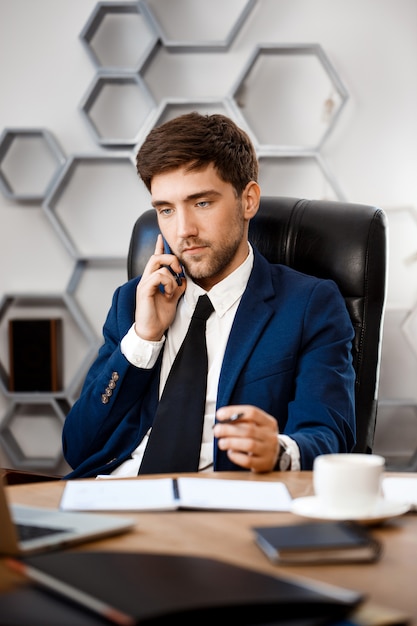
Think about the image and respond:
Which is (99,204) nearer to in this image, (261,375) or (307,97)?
(307,97)

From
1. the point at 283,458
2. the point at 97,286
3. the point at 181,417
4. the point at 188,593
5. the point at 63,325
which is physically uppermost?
the point at 97,286

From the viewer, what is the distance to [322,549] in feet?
2.55

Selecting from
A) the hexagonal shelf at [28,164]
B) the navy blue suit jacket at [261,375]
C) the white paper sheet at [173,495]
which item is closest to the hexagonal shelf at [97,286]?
the hexagonal shelf at [28,164]

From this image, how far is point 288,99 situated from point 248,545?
277 cm

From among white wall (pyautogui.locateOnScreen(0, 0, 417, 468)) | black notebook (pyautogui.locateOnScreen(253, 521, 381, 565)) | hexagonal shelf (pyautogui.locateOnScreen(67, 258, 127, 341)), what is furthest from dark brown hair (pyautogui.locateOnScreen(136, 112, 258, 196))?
hexagonal shelf (pyautogui.locateOnScreen(67, 258, 127, 341))

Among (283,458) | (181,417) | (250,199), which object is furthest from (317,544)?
(250,199)

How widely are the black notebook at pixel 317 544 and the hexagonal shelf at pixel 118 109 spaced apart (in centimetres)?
271

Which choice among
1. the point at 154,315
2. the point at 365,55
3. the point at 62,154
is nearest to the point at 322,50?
the point at 365,55

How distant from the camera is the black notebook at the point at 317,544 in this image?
773mm

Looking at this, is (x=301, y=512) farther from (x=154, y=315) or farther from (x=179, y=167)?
(x=179, y=167)

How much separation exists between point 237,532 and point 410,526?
20cm

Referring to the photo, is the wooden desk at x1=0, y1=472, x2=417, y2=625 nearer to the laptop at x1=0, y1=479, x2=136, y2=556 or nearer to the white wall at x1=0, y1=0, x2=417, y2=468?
the laptop at x1=0, y1=479, x2=136, y2=556

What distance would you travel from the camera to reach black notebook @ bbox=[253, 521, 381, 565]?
773 mm

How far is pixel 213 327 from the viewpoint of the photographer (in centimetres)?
180
